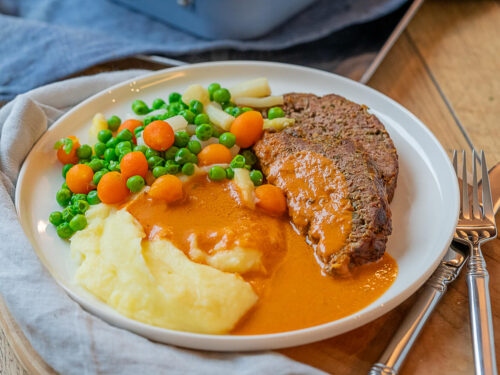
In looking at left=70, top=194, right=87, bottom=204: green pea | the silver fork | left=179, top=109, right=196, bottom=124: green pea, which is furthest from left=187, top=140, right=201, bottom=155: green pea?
the silver fork

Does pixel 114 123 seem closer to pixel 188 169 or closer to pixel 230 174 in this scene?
pixel 188 169

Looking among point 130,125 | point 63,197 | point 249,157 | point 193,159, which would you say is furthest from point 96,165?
point 249,157

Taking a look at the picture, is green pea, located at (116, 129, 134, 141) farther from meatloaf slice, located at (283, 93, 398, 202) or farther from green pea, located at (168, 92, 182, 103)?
meatloaf slice, located at (283, 93, 398, 202)

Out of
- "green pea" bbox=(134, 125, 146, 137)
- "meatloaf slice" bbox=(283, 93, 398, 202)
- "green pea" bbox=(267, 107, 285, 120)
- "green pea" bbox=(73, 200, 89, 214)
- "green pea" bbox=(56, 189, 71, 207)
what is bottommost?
"green pea" bbox=(56, 189, 71, 207)

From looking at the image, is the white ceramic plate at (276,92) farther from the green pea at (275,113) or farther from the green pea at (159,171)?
the green pea at (159,171)

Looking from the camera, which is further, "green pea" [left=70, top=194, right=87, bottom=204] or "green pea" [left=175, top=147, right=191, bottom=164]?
"green pea" [left=175, top=147, right=191, bottom=164]

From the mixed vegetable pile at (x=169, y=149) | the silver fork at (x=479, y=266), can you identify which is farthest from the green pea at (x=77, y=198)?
the silver fork at (x=479, y=266)
